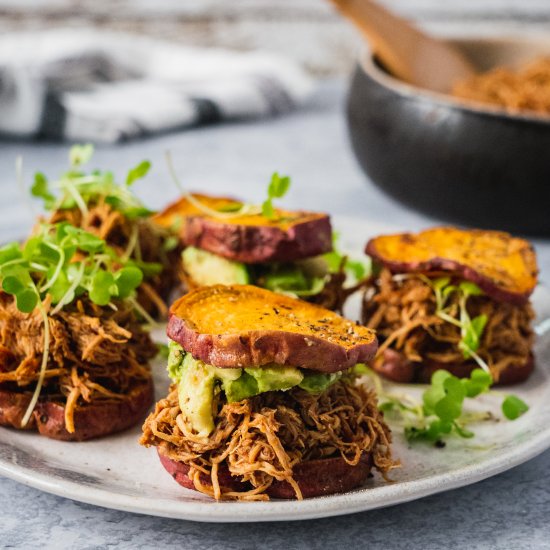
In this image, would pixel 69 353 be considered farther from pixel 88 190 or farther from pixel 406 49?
pixel 406 49

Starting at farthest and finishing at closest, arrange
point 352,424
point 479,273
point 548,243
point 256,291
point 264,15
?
point 264,15
point 548,243
point 479,273
point 256,291
point 352,424

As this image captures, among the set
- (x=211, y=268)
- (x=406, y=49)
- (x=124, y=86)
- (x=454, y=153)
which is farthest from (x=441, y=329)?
(x=124, y=86)

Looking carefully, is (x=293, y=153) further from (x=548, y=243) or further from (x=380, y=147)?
(x=548, y=243)

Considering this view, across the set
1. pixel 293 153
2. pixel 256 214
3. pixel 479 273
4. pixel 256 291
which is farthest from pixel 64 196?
pixel 293 153

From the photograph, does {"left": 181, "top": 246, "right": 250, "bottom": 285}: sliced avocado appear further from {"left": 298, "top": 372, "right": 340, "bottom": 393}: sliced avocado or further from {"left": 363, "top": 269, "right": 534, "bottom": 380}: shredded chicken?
{"left": 298, "top": 372, "right": 340, "bottom": 393}: sliced avocado

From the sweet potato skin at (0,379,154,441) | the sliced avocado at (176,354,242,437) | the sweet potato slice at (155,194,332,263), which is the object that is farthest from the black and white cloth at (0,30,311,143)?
the sliced avocado at (176,354,242,437)
